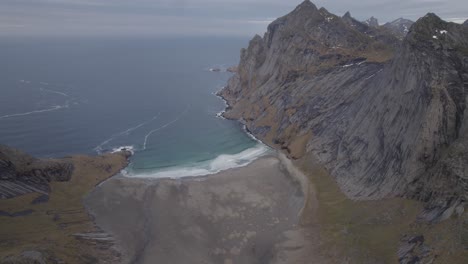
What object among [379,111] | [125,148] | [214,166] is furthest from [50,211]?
[379,111]

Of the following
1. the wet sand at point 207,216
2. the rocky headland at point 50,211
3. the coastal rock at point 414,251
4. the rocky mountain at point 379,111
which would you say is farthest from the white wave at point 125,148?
the coastal rock at point 414,251

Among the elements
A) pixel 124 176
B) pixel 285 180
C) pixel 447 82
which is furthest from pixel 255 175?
pixel 447 82

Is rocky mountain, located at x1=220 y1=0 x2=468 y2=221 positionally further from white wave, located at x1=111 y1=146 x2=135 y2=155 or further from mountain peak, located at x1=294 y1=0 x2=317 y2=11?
white wave, located at x1=111 y1=146 x2=135 y2=155

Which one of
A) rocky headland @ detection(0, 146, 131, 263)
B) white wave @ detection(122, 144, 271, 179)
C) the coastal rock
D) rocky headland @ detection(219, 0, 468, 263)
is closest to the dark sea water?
white wave @ detection(122, 144, 271, 179)

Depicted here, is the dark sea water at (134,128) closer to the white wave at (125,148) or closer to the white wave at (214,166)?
the white wave at (214,166)

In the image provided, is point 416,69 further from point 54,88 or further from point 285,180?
point 54,88

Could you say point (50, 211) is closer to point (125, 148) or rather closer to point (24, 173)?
point (24, 173)
